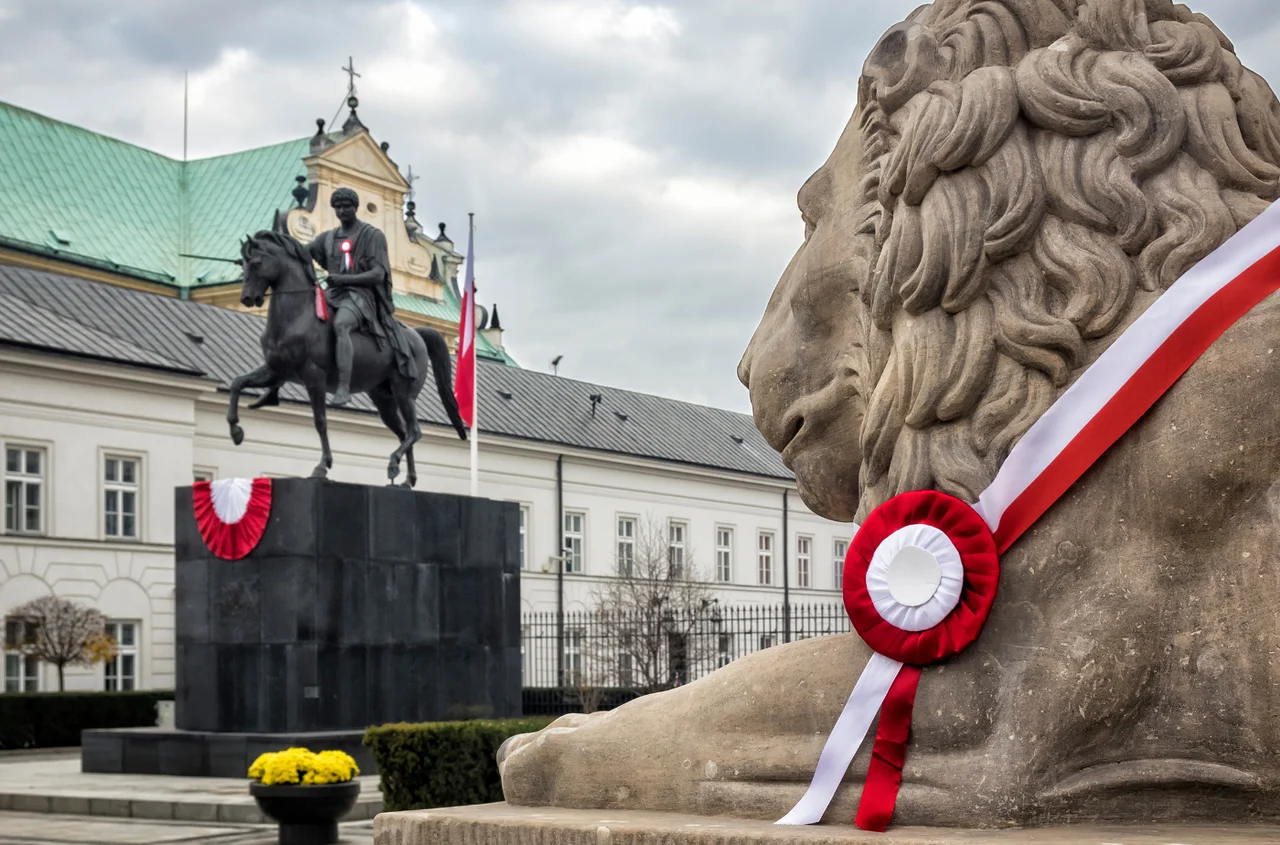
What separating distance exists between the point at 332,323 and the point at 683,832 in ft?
54.0

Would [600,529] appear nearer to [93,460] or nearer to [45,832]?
[93,460]

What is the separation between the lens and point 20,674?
101 feet

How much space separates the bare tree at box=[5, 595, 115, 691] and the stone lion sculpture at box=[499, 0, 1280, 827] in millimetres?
28918

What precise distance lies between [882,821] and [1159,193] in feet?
3.92

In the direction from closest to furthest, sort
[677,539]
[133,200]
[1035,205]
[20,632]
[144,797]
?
[1035,205], [144,797], [20,632], [677,539], [133,200]

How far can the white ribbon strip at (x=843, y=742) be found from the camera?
2.83 metres

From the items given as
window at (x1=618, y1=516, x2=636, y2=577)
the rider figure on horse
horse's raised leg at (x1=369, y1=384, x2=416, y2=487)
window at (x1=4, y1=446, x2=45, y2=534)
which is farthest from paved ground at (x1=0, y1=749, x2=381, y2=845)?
window at (x1=618, y1=516, x2=636, y2=577)

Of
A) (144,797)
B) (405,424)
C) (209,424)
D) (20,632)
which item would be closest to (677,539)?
(209,424)

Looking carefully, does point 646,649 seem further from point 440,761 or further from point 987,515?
point 987,515

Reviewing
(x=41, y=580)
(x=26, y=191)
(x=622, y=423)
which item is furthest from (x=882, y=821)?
(x=26, y=191)

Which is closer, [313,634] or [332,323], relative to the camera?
[313,634]

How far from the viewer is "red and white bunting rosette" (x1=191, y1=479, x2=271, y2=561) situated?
17250 mm

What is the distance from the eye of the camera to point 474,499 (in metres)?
19.7

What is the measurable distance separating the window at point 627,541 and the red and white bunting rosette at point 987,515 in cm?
4216
